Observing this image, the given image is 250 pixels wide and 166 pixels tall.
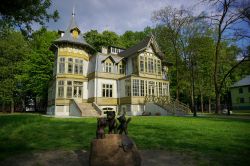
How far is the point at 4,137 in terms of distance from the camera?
11578mm

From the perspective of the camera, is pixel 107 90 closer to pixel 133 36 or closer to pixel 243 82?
pixel 133 36

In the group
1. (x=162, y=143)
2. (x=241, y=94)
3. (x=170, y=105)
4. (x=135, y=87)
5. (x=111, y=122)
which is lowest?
(x=162, y=143)

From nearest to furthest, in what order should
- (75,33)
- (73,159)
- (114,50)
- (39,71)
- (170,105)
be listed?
(73,159) → (170,105) → (75,33) → (114,50) → (39,71)

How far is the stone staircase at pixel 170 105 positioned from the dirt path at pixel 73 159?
20.5 meters

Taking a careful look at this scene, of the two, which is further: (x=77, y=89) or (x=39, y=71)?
(x=39, y=71)

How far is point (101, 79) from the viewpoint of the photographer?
1262 inches

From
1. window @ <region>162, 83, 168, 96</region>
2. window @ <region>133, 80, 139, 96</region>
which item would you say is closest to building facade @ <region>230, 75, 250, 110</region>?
window @ <region>162, 83, 168, 96</region>

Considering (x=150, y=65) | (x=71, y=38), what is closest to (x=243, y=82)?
(x=150, y=65)

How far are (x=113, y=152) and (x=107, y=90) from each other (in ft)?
88.6

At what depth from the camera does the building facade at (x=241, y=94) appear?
6122 cm

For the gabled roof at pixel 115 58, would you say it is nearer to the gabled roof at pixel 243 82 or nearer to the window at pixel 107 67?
the window at pixel 107 67

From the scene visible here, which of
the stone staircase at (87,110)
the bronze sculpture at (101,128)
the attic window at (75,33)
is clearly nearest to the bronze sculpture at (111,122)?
the bronze sculpture at (101,128)

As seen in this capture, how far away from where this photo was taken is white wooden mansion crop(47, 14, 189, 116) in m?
31.1

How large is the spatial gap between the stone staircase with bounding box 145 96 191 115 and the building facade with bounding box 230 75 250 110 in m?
38.5
